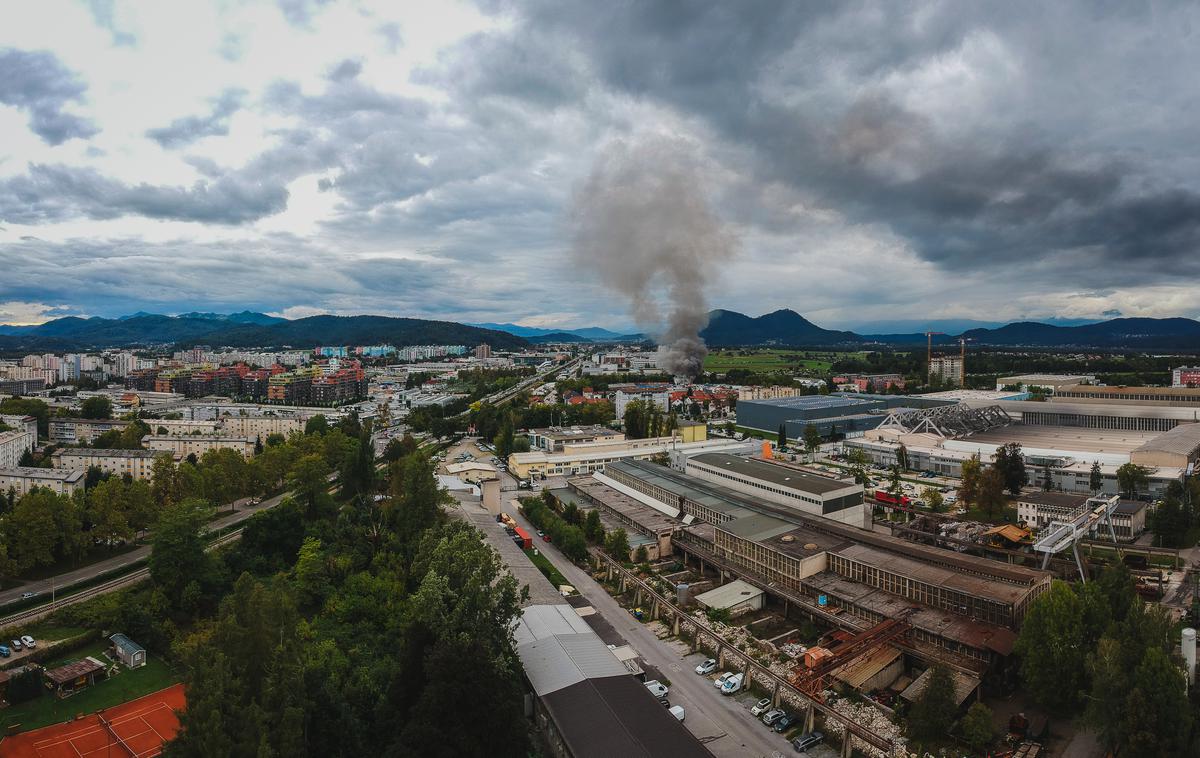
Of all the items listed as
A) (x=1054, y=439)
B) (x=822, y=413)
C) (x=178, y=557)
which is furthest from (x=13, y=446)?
(x=1054, y=439)

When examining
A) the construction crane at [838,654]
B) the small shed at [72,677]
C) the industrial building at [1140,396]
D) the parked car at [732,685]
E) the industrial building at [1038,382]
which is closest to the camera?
the construction crane at [838,654]

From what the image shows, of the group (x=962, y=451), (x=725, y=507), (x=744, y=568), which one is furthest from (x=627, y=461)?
(x=962, y=451)

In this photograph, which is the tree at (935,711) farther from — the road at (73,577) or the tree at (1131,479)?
the road at (73,577)

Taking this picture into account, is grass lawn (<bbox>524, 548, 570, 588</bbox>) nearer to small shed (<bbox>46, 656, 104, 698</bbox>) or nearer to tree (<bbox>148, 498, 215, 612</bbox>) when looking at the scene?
tree (<bbox>148, 498, 215, 612</bbox>)

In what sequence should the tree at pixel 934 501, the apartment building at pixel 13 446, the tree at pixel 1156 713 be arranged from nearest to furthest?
1. the tree at pixel 1156 713
2. the tree at pixel 934 501
3. the apartment building at pixel 13 446

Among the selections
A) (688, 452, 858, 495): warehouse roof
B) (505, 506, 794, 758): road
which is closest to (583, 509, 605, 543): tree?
(505, 506, 794, 758): road

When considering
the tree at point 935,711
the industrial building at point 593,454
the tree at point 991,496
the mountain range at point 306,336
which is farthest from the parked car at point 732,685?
the mountain range at point 306,336
